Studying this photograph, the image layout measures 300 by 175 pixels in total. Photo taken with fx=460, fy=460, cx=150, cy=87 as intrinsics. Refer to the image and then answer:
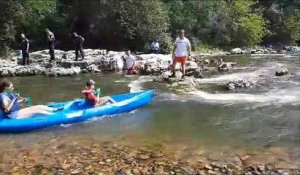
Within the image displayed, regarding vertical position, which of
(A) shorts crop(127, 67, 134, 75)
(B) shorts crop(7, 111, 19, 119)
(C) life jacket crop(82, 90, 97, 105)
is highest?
(A) shorts crop(127, 67, 134, 75)

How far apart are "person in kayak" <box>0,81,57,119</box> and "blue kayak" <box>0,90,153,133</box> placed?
0.16 meters

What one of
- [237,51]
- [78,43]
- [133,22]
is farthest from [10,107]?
[237,51]

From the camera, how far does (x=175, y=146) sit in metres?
→ 8.58

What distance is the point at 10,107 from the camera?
10234mm

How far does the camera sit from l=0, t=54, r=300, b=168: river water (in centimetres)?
895

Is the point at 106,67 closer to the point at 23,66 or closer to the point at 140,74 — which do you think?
the point at 140,74

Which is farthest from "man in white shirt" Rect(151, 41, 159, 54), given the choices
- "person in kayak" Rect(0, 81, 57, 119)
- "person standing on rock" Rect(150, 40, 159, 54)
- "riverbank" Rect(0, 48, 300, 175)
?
"person in kayak" Rect(0, 81, 57, 119)

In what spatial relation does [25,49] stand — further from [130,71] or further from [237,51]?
[237,51]

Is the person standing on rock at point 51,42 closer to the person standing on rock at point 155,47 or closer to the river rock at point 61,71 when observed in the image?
the river rock at point 61,71

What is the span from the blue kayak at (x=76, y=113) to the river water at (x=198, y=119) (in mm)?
177

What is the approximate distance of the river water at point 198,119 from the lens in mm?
8953

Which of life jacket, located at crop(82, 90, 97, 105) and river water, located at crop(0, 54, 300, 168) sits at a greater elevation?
life jacket, located at crop(82, 90, 97, 105)

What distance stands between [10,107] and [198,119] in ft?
14.0

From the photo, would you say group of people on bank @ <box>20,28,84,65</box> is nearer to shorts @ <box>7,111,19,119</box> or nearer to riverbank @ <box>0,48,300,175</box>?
riverbank @ <box>0,48,300,175</box>
